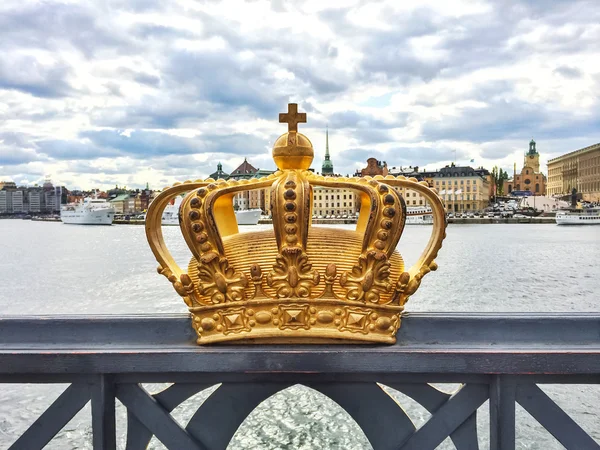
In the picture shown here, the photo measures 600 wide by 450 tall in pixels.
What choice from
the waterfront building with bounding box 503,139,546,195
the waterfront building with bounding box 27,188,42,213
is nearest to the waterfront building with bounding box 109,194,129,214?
the waterfront building with bounding box 27,188,42,213

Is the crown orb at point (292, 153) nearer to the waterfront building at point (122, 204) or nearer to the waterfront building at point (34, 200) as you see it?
the waterfront building at point (122, 204)

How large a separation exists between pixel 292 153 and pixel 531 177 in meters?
129

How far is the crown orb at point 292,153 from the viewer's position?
1.93 m

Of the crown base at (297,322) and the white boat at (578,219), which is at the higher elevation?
the crown base at (297,322)

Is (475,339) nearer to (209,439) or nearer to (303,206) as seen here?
(303,206)

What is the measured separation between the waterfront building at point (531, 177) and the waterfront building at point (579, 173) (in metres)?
16.7

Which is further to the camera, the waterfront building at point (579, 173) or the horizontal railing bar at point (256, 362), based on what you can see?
the waterfront building at point (579, 173)

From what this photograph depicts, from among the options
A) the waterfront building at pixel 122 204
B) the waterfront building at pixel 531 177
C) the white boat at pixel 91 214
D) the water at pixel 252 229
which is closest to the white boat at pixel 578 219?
the water at pixel 252 229

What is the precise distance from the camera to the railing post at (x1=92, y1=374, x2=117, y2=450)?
1.63 meters

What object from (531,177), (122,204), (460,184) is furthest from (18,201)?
(531,177)

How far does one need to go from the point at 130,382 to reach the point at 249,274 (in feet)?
1.83

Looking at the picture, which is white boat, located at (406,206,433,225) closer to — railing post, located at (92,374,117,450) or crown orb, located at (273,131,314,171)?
crown orb, located at (273,131,314,171)

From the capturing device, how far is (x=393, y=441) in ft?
5.56

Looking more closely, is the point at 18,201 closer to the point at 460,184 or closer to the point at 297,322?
the point at 460,184
